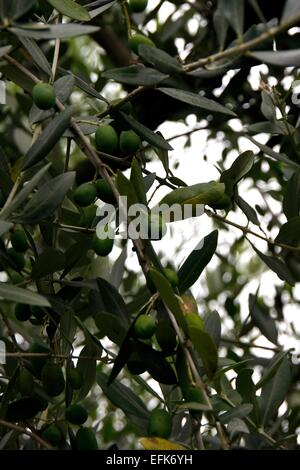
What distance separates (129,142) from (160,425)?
321 mm

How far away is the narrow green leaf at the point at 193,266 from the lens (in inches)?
36.7

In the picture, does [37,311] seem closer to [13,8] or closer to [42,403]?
[42,403]

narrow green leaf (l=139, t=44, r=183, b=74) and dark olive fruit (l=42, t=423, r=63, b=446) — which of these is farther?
dark olive fruit (l=42, t=423, r=63, b=446)

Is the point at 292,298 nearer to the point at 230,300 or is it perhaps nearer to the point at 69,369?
the point at 230,300

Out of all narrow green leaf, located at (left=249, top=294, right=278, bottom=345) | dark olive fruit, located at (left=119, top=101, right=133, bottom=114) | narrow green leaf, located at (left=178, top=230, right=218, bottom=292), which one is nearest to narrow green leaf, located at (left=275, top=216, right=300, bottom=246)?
narrow green leaf, located at (left=178, top=230, right=218, bottom=292)

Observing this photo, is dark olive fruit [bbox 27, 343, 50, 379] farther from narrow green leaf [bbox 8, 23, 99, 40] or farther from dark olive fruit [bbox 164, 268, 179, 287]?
narrow green leaf [bbox 8, 23, 99, 40]

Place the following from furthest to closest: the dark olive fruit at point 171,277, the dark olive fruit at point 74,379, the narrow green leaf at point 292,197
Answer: the narrow green leaf at point 292,197, the dark olive fruit at point 74,379, the dark olive fruit at point 171,277

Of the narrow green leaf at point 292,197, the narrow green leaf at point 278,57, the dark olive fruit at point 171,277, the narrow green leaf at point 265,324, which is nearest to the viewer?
the narrow green leaf at point 278,57

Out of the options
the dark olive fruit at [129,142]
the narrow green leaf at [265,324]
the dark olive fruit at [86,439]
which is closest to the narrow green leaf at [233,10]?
the dark olive fruit at [129,142]

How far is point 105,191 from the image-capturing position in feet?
3.09

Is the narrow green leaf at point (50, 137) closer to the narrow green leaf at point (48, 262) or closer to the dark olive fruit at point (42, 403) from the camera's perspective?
the narrow green leaf at point (48, 262)

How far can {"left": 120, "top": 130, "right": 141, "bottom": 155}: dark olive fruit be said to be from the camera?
3.18ft

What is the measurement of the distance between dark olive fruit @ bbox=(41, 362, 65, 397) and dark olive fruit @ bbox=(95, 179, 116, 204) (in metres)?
0.20

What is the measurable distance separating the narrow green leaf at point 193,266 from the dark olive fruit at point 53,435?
23cm
